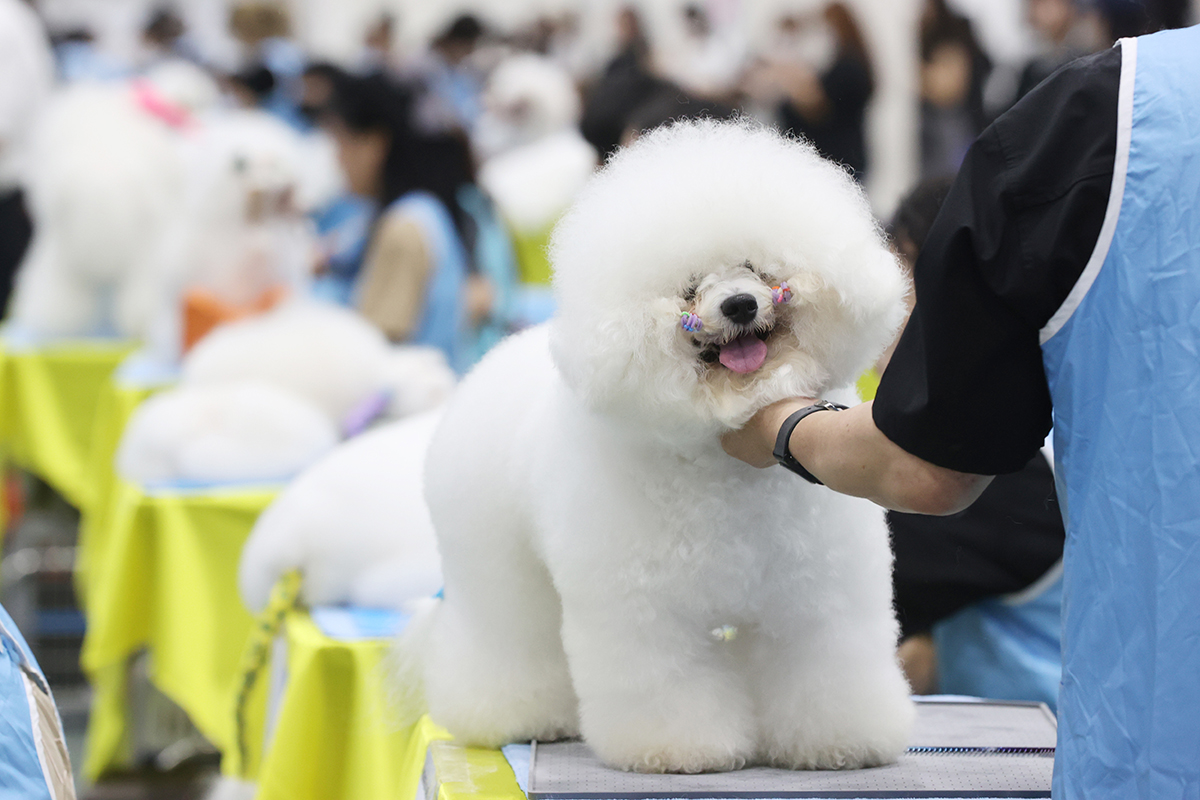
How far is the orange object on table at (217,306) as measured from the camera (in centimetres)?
294

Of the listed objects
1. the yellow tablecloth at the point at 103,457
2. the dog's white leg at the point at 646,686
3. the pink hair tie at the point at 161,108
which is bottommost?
the yellow tablecloth at the point at 103,457


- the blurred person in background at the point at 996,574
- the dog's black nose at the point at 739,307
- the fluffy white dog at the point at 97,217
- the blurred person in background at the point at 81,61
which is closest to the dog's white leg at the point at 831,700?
the dog's black nose at the point at 739,307

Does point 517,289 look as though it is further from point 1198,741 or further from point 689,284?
point 1198,741

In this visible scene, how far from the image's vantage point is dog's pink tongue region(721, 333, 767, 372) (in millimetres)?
1000

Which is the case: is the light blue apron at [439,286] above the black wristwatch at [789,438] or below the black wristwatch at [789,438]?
below

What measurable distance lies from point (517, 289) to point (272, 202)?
132cm

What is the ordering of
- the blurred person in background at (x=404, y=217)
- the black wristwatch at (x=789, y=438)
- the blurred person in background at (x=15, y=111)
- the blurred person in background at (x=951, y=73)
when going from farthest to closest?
the blurred person in background at (x=951, y=73) → the blurred person in background at (x=15, y=111) → the blurred person in background at (x=404, y=217) → the black wristwatch at (x=789, y=438)

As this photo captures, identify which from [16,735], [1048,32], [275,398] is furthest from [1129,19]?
[1048,32]

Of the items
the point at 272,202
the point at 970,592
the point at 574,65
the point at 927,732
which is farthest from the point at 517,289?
the point at 574,65

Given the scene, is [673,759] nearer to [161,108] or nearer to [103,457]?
[103,457]

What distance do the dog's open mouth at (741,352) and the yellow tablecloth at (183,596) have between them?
1301 mm

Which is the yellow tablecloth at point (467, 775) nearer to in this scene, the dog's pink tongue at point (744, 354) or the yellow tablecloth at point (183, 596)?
the dog's pink tongue at point (744, 354)

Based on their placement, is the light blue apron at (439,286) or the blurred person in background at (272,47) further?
the blurred person in background at (272,47)

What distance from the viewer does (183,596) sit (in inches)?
88.4
